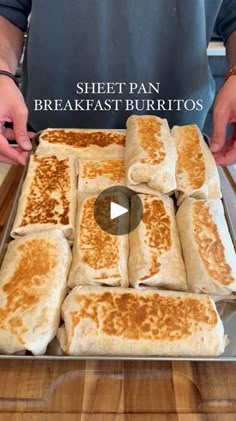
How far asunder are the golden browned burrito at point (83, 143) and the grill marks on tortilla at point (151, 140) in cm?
14

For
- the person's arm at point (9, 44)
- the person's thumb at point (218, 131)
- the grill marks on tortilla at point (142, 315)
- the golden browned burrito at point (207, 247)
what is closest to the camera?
the grill marks on tortilla at point (142, 315)

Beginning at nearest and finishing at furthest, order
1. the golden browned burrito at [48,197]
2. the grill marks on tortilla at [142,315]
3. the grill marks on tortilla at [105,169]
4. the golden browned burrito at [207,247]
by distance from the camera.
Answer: the grill marks on tortilla at [142,315] < the golden browned burrito at [207,247] < the golden browned burrito at [48,197] < the grill marks on tortilla at [105,169]

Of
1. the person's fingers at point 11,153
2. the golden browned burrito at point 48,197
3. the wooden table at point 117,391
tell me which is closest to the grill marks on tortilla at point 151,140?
the golden browned burrito at point 48,197

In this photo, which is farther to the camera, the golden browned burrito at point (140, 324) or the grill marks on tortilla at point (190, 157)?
the grill marks on tortilla at point (190, 157)

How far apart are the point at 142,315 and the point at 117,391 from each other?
0.23 m

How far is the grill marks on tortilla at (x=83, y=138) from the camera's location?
2109 mm

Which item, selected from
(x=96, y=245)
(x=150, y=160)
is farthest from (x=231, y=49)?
(x=96, y=245)

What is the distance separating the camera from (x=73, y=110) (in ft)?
7.72

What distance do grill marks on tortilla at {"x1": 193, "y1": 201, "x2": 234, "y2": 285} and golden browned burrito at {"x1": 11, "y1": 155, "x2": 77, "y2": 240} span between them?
49 centimetres

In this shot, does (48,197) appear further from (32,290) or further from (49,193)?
(32,290)

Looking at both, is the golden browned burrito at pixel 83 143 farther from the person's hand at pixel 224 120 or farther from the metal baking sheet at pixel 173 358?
the metal baking sheet at pixel 173 358

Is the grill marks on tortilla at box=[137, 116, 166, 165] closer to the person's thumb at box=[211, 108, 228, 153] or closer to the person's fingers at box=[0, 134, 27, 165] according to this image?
the person's thumb at box=[211, 108, 228, 153]

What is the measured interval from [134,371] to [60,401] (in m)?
0.23

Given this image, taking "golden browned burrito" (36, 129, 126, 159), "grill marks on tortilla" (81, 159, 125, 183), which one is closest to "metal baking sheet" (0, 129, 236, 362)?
"grill marks on tortilla" (81, 159, 125, 183)
